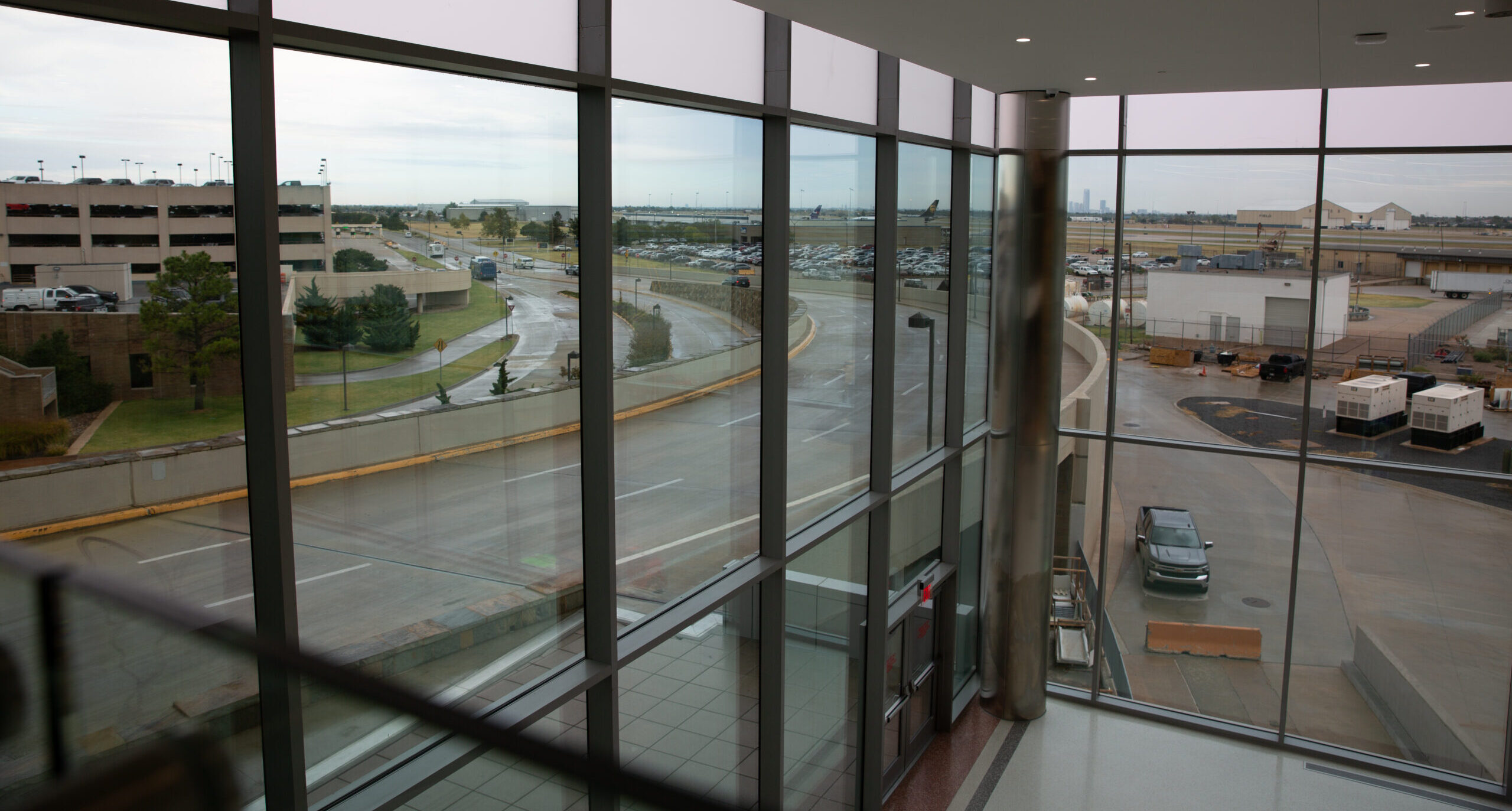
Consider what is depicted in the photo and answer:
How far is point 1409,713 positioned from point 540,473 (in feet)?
26.7

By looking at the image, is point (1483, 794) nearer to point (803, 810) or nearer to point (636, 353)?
point (803, 810)

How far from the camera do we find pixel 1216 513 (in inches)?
359

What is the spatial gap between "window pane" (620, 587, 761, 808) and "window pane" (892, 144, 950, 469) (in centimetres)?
223

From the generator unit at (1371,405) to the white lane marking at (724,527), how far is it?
4550 millimetres

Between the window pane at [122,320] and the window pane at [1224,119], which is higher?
the window pane at [1224,119]

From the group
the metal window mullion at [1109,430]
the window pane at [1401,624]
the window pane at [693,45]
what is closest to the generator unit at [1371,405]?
the window pane at [1401,624]

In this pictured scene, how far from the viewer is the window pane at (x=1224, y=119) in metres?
8.34

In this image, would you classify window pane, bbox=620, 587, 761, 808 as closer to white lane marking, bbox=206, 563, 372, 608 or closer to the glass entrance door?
white lane marking, bbox=206, 563, 372, 608

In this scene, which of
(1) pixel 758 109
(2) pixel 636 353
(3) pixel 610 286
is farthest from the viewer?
(1) pixel 758 109

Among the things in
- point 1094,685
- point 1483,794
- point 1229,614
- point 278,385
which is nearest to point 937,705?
point 1094,685

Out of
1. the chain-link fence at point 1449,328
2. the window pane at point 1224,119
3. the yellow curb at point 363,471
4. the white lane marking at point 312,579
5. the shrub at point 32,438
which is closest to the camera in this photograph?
the shrub at point 32,438

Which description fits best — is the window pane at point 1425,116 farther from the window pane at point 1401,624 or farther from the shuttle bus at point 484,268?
the shuttle bus at point 484,268

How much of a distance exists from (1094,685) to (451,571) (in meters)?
7.72

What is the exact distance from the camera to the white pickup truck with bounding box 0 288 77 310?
2.41 meters
